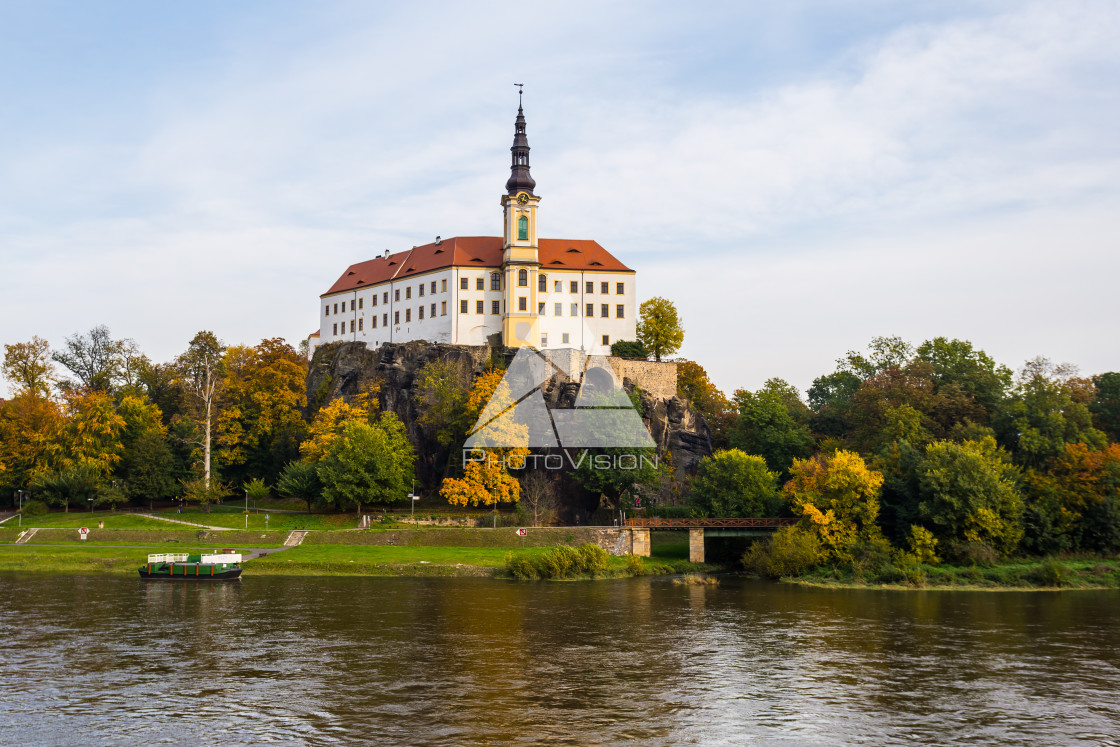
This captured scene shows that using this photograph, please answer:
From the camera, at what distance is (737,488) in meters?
62.1

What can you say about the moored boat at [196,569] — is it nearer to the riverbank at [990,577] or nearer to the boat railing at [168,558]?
the boat railing at [168,558]

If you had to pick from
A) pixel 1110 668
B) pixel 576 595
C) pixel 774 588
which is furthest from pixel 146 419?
pixel 1110 668

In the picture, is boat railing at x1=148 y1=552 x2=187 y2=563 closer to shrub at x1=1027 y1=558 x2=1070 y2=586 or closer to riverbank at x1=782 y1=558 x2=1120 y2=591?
riverbank at x1=782 y1=558 x2=1120 y2=591

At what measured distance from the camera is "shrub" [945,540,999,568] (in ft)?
169

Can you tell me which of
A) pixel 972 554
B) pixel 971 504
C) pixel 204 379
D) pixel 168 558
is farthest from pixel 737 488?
pixel 204 379

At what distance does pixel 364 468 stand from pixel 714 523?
80.8 feet

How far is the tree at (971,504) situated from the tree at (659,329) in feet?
118

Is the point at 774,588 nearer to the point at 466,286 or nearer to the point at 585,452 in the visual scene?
the point at 585,452

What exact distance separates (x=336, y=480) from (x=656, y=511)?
76.9 feet

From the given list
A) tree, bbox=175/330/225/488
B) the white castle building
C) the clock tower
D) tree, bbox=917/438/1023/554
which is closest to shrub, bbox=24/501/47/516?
tree, bbox=175/330/225/488

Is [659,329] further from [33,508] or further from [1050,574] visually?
[33,508]

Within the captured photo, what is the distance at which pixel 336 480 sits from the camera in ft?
212

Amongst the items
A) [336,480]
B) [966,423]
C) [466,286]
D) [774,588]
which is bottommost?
[774,588]

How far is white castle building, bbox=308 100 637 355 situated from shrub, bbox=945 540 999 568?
3822 cm
